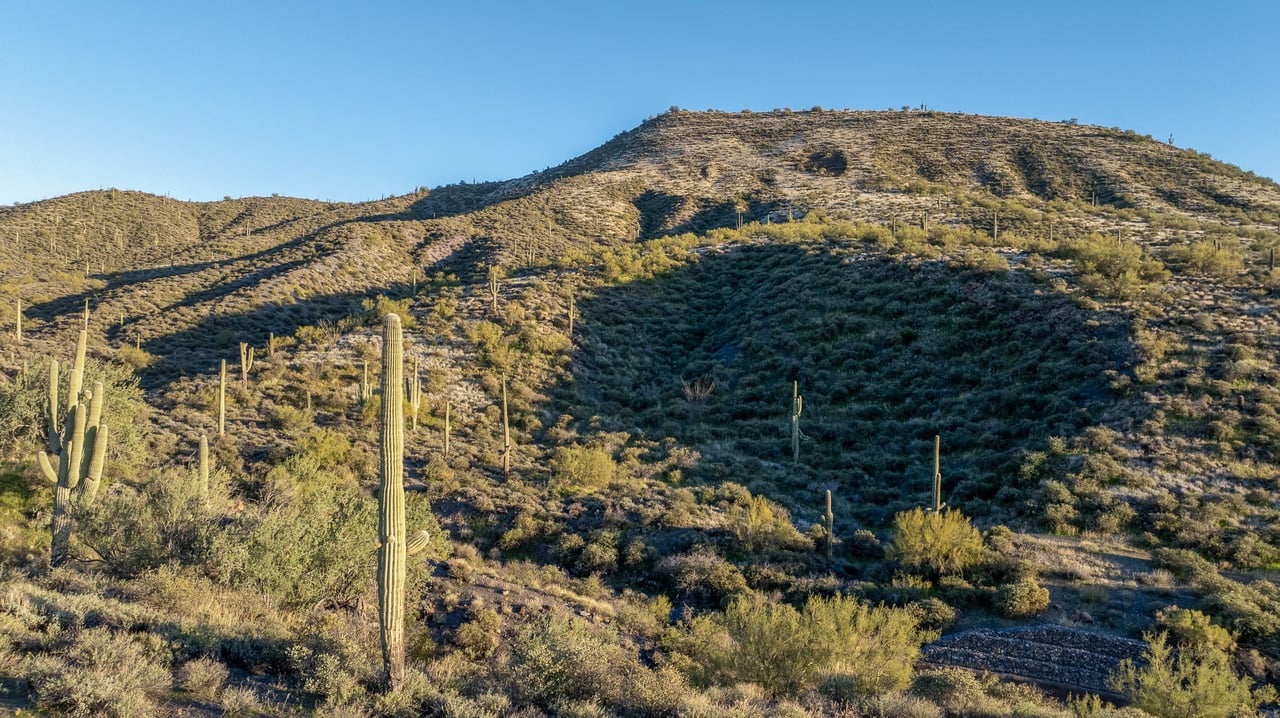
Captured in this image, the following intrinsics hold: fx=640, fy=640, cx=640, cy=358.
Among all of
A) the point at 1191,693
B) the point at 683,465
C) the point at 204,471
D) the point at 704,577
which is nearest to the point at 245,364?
→ the point at 204,471

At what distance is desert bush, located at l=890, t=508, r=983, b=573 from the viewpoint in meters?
14.7

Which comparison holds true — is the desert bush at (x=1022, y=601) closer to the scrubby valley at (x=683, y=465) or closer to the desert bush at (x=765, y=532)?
the scrubby valley at (x=683, y=465)

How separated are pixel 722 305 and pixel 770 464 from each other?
16.5 m

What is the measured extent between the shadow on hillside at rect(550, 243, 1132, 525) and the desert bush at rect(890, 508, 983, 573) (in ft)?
10.2

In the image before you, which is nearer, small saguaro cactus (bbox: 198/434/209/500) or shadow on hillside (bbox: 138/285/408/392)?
small saguaro cactus (bbox: 198/434/209/500)

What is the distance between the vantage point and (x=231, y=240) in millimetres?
54125

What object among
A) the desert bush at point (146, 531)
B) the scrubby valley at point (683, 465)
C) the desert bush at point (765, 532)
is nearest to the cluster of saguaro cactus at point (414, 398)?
the scrubby valley at point (683, 465)

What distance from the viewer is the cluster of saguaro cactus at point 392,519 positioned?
7.60 metres

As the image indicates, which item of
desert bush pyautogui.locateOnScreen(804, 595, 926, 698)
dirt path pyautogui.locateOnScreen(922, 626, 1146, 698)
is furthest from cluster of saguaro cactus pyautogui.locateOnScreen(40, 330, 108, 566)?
dirt path pyautogui.locateOnScreen(922, 626, 1146, 698)

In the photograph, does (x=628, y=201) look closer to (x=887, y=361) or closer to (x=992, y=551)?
(x=887, y=361)

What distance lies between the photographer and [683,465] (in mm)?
22297

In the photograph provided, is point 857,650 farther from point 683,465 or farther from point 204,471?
point 204,471

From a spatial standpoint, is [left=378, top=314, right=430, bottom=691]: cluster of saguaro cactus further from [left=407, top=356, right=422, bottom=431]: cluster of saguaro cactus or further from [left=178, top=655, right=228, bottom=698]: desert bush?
[left=407, top=356, right=422, bottom=431]: cluster of saguaro cactus

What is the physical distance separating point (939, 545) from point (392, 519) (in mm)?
12263
